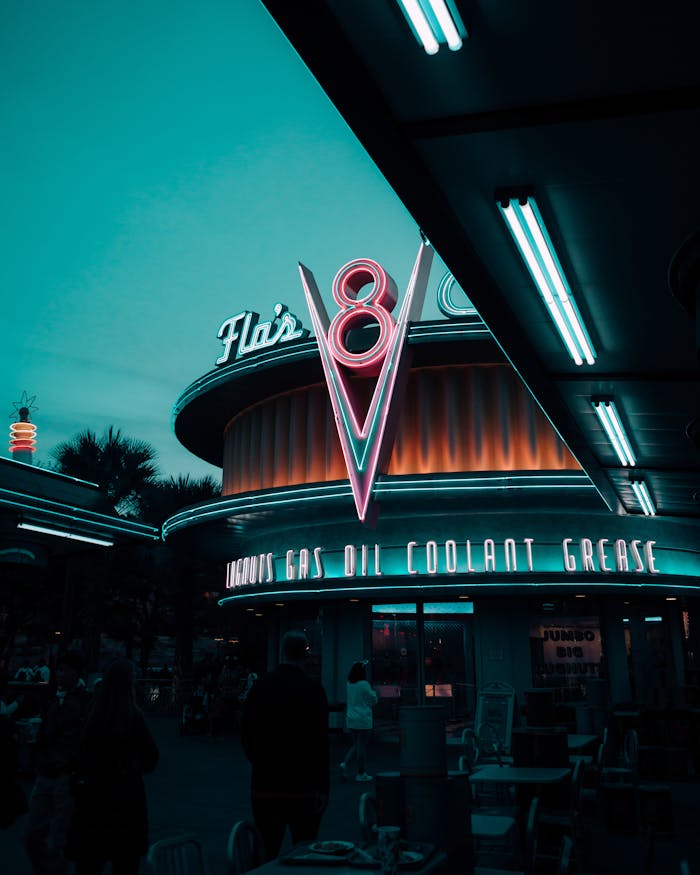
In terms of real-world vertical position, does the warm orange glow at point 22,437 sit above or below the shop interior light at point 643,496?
above

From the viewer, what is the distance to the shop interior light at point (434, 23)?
140 inches

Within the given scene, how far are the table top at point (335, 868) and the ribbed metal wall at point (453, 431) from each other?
16.5 metres

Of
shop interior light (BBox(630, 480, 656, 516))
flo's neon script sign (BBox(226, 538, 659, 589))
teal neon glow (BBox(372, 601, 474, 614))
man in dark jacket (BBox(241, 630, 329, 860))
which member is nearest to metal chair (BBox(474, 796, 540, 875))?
man in dark jacket (BBox(241, 630, 329, 860))

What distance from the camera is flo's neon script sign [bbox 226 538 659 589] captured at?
18719 mm

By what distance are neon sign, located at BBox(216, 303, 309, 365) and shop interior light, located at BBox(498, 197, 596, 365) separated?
52.4ft

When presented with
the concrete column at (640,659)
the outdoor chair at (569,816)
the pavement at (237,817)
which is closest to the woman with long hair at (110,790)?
the pavement at (237,817)

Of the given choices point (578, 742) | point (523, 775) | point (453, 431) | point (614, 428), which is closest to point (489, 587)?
point (453, 431)

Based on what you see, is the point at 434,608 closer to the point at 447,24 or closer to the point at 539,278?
the point at 539,278

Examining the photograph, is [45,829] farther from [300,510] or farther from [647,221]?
[300,510]

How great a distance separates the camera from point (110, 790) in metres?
5.06

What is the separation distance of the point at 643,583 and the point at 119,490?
23541 millimetres

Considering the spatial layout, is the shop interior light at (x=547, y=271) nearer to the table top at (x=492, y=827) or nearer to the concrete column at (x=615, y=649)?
the table top at (x=492, y=827)

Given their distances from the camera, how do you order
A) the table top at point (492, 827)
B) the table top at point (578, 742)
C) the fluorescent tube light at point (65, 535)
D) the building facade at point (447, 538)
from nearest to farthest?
the table top at point (492, 827), the table top at point (578, 742), the fluorescent tube light at point (65, 535), the building facade at point (447, 538)

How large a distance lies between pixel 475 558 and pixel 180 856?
617 inches
